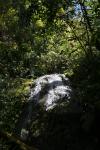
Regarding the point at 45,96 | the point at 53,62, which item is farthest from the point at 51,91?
the point at 53,62

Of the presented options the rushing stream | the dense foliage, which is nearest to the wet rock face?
the rushing stream

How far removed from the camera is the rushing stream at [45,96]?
9242 mm

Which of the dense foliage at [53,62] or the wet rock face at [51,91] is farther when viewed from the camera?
the wet rock face at [51,91]

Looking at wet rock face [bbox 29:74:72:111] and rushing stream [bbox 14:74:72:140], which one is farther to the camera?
wet rock face [bbox 29:74:72:111]

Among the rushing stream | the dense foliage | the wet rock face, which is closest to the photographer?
the dense foliage

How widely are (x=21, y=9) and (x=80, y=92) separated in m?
10.2

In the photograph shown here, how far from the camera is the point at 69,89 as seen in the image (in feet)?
32.8

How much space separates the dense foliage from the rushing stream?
0.91 ft

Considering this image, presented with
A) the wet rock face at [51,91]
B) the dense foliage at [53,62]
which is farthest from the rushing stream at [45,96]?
the dense foliage at [53,62]

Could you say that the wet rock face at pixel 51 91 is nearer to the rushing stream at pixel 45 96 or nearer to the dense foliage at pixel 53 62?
the rushing stream at pixel 45 96

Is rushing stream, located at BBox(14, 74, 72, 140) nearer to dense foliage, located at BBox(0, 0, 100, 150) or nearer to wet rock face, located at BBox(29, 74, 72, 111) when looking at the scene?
wet rock face, located at BBox(29, 74, 72, 111)

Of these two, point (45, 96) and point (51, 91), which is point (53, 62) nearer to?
point (51, 91)

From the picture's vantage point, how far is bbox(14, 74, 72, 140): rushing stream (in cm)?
924

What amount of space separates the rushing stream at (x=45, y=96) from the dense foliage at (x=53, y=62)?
0.28 metres
